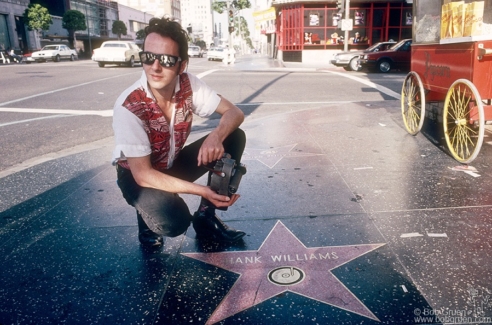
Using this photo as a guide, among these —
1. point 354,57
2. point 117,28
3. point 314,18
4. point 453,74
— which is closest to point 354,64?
point 354,57

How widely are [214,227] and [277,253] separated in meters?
0.53

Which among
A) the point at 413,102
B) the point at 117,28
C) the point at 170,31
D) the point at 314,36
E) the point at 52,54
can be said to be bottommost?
the point at 413,102

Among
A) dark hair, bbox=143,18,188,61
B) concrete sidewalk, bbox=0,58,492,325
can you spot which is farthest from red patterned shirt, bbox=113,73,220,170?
concrete sidewalk, bbox=0,58,492,325

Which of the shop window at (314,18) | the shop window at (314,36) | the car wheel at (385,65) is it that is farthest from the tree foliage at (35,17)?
the car wheel at (385,65)

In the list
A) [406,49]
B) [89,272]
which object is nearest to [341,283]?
[89,272]

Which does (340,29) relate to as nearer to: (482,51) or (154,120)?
(482,51)

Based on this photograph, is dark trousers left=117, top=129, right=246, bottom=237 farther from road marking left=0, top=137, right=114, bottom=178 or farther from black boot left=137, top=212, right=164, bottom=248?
road marking left=0, top=137, right=114, bottom=178

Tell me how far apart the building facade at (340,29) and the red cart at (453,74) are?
24.2m

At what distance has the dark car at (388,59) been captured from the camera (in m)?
18.8

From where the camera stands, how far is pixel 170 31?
7.79ft

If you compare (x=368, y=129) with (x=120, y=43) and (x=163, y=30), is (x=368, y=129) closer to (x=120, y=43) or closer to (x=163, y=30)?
(x=163, y=30)

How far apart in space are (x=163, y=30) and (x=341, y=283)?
1.86 metres

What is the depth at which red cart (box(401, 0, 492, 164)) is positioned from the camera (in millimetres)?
3918

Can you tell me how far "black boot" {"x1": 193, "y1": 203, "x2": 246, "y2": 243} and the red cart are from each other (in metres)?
2.59
